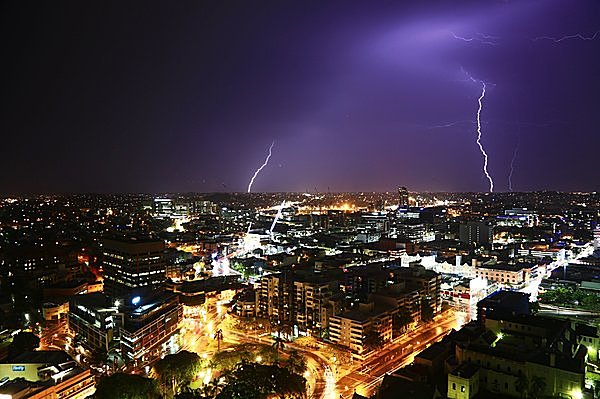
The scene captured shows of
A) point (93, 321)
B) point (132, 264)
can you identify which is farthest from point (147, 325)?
point (132, 264)

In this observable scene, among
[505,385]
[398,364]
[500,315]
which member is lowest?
[398,364]

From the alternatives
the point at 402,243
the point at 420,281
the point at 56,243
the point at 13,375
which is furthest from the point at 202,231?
the point at 13,375

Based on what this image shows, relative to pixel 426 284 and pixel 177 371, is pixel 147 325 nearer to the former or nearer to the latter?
pixel 177 371

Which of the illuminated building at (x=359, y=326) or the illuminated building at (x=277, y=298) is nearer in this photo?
the illuminated building at (x=359, y=326)

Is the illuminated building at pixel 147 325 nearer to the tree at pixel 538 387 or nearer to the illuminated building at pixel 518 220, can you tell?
the tree at pixel 538 387

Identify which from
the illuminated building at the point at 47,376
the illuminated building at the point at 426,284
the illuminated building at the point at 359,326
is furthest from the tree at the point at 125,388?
the illuminated building at the point at 426,284

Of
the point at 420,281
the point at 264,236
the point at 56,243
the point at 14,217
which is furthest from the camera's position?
the point at 14,217

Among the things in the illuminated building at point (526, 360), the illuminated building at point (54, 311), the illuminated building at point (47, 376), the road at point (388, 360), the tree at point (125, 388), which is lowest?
the road at point (388, 360)

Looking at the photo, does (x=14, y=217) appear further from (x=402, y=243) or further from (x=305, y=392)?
(x=305, y=392)
